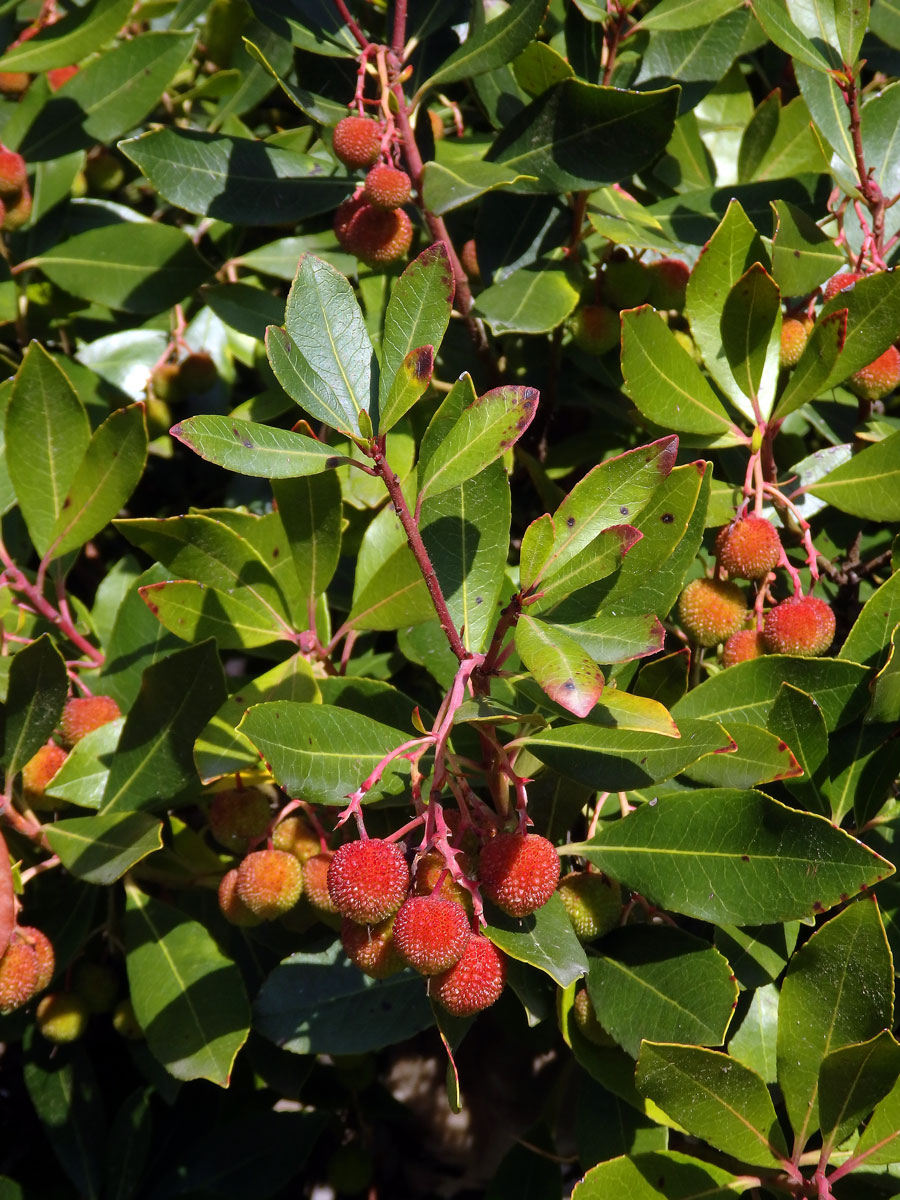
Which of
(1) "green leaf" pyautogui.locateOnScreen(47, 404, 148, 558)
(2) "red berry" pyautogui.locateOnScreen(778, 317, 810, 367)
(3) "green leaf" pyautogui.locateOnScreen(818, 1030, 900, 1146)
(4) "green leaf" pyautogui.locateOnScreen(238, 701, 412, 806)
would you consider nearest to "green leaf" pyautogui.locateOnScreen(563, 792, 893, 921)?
(3) "green leaf" pyautogui.locateOnScreen(818, 1030, 900, 1146)

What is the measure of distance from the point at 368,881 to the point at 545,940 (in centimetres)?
19

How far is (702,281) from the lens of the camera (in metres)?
1.19

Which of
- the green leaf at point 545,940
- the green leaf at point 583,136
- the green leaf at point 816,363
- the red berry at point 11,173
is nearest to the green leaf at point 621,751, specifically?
the green leaf at point 545,940

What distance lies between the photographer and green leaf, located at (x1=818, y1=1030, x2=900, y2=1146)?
0.89m

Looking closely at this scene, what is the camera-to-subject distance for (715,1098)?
947 millimetres

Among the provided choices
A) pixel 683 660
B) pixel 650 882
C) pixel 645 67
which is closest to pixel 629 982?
pixel 650 882

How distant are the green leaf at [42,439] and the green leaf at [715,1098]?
0.96 metres

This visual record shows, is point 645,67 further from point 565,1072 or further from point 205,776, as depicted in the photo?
point 565,1072

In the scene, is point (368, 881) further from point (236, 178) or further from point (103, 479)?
point (236, 178)

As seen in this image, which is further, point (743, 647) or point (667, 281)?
point (667, 281)

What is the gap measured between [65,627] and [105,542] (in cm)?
56

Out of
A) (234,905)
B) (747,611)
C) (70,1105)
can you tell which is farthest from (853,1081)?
(70,1105)

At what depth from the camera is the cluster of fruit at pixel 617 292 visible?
139 centimetres

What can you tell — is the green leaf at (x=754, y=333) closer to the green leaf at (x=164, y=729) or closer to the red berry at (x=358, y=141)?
the red berry at (x=358, y=141)
